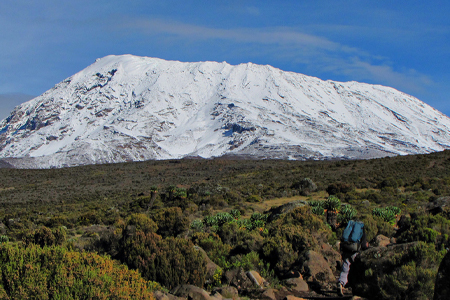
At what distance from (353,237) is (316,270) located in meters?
1.07

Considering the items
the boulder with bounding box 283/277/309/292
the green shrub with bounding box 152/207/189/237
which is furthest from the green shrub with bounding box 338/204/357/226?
the boulder with bounding box 283/277/309/292

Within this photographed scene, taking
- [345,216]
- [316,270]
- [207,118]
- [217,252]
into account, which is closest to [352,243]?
[316,270]

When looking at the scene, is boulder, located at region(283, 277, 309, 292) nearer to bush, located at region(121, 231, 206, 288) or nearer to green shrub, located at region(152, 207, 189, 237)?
bush, located at region(121, 231, 206, 288)

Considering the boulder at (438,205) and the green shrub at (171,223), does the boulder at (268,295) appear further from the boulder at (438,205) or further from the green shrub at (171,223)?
the boulder at (438,205)

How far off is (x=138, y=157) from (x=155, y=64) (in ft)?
250

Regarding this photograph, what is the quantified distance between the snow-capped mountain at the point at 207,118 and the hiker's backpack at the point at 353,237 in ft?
305

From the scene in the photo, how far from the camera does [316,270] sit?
741 cm

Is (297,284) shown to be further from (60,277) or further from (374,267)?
(60,277)

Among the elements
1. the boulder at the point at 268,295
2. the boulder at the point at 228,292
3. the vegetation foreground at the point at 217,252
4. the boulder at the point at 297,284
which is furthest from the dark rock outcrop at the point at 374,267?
the boulder at the point at 228,292

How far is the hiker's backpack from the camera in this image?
6848 millimetres

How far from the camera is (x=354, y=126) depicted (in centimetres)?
13725

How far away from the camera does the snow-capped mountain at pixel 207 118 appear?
11281cm

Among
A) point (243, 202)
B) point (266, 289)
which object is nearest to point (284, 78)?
point (243, 202)

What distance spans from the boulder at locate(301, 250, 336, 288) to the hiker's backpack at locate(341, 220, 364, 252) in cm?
79
